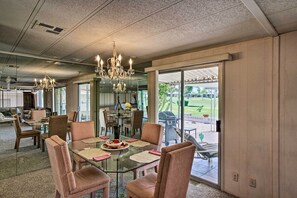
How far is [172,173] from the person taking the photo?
1483 mm

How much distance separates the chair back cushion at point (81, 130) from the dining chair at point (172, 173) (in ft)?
5.24

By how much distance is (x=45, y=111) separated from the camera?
13.4 ft

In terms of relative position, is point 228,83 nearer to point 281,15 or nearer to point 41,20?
point 281,15

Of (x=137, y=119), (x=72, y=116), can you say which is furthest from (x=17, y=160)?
(x=137, y=119)

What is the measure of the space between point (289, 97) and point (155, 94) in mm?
2395

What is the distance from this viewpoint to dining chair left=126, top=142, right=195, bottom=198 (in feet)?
4.78

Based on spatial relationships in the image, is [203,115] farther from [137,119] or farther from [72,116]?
[72,116]

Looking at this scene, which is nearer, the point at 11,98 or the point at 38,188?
the point at 38,188

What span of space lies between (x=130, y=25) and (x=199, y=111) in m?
2.12

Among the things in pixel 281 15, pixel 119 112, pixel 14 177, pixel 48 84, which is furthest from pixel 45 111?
pixel 281 15

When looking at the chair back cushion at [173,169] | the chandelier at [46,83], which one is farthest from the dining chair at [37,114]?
the chair back cushion at [173,169]

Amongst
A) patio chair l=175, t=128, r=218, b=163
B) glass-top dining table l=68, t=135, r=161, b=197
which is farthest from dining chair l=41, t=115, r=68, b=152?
patio chair l=175, t=128, r=218, b=163

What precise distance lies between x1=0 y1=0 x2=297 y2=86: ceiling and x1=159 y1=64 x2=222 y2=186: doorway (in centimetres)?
61

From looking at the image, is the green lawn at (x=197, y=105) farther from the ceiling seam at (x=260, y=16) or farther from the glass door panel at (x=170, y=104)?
the ceiling seam at (x=260, y=16)
